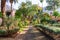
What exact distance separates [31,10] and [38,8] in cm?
349

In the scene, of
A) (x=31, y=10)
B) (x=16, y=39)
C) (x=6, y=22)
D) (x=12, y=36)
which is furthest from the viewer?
(x=31, y=10)

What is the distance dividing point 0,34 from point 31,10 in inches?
1690

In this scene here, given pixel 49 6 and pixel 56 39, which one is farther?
pixel 49 6

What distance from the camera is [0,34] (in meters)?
17.7

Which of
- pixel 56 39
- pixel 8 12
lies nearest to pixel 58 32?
pixel 56 39

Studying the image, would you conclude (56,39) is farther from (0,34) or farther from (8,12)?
(8,12)

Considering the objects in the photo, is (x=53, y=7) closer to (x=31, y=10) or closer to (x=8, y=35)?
(x=31, y=10)

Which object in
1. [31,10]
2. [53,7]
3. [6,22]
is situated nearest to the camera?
[6,22]

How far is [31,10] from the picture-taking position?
198 feet

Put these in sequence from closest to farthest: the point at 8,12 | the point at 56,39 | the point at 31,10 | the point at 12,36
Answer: the point at 56,39 < the point at 12,36 < the point at 8,12 < the point at 31,10

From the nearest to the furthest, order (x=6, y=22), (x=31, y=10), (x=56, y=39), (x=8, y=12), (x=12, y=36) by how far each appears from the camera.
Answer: (x=56, y=39) < (x=12, y=36) < (x=6, y=22) < (x=8, y=12) < (x=31, y=10)

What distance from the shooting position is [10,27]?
20.2 m

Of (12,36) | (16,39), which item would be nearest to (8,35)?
(12,36)

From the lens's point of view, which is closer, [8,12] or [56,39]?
[56,39]
